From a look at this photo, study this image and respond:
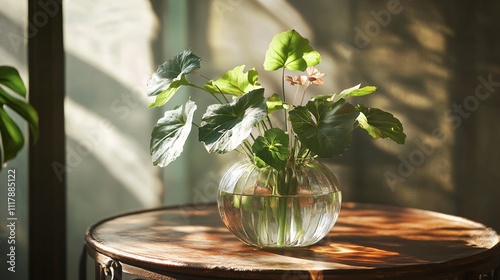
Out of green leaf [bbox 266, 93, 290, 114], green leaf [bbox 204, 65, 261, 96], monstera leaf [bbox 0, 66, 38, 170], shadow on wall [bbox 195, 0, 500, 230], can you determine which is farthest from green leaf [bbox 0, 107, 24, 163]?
shadow on wall [bbox 195, 0, 500, 230]

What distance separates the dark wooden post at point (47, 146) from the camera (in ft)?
8.10

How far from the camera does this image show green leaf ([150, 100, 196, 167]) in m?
1.79

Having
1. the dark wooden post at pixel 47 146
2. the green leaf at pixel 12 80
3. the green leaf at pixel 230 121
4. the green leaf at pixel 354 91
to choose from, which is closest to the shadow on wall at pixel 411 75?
the dark wooden post at pixel 47 146

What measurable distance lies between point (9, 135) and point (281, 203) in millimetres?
686

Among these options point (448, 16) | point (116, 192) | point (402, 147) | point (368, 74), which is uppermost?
point (448, 16)

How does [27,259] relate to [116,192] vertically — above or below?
below

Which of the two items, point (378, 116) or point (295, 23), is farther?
point (295, 23)

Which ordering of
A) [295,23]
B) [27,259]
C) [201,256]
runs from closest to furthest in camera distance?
[201,256]
[27,259]
[295,23]

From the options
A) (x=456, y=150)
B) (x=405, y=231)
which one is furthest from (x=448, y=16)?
(x=405, y=231)

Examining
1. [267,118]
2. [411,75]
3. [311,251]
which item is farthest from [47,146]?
[411,75]

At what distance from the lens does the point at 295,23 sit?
296 cm

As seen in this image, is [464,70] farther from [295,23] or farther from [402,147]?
[295,23]

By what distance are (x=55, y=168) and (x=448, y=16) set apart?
5.33 feet

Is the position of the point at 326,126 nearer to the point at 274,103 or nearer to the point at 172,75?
the point at 274,103
